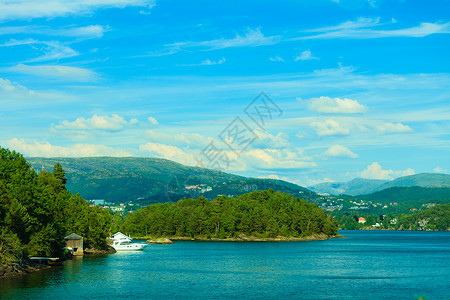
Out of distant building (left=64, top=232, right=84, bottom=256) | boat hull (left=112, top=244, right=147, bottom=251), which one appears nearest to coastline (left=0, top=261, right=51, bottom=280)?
distant building (left=64, top=232, right=84, bottom=256)

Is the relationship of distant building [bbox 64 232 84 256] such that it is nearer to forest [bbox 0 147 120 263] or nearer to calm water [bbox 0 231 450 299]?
forest [bbox 0 147 120 263]

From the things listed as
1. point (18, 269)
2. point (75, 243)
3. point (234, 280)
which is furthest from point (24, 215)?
point (234, 280)

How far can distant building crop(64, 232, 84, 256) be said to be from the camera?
11200 centimetres

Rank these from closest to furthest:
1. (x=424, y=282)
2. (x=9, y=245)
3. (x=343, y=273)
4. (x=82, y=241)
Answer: (x=9, y=245) < (x=424, y=282) < (x=343, y=273) < (x=82, y=241)

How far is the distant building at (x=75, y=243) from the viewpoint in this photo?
112m

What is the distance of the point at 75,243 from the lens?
372 feet

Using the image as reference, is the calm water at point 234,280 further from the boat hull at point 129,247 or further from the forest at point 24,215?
the boat hull at point 129,247

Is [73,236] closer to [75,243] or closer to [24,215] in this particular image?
[75,243]

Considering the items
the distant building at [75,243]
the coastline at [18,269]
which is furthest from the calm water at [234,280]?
the distant building at [75,243]

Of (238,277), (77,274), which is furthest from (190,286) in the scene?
(77,274)

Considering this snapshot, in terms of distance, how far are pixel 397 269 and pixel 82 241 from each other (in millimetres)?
68568

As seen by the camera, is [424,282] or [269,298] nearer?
[269,298]

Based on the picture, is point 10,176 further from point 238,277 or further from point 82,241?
point 238,277

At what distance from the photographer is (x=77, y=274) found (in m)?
79.1
